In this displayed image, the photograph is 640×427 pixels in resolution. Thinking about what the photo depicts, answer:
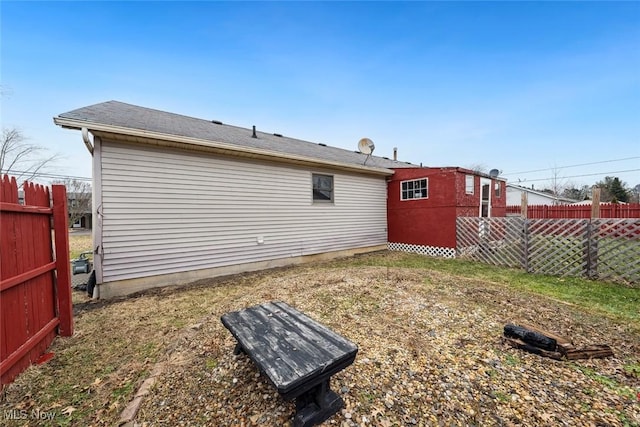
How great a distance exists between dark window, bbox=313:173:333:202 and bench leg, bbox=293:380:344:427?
664cm

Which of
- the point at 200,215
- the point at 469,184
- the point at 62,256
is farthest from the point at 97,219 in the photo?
the point at 469,184

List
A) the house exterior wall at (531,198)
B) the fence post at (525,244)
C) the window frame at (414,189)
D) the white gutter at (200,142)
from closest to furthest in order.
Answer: the white gutter at (200,142) → the fence post at (525,244) → the window frame at (414,189) → the house exterior wall at (531,198)

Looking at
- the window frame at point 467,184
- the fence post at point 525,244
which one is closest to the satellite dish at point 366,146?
the window frame at point 467,184

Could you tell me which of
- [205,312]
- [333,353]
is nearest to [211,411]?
[333,353]

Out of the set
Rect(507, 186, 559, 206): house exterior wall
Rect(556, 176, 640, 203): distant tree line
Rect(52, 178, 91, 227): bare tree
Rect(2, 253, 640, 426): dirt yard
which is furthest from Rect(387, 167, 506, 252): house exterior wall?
Rect(556, 176, 640, 203): distant tree line

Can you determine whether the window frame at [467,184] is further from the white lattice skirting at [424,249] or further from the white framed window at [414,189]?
the white lattice skirting at [424,249]

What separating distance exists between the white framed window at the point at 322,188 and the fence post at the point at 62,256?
5.98 m

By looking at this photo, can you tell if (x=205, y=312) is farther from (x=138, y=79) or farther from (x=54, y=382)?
(x=138, y=79)

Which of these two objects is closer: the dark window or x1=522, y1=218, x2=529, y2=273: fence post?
x1=522, y1=218, x2=529, y2=273: fence post

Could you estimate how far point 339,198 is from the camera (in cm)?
870

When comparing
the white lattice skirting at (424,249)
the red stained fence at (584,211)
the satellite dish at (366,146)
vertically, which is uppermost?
the satellite dish at (366,146)

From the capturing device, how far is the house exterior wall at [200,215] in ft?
16.2

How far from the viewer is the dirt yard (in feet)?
5.89

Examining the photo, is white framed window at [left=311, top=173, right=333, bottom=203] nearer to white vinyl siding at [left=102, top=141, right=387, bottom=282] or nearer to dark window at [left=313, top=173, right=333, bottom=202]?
dark window at [left=313, top=173, right=333, bottom=202]
